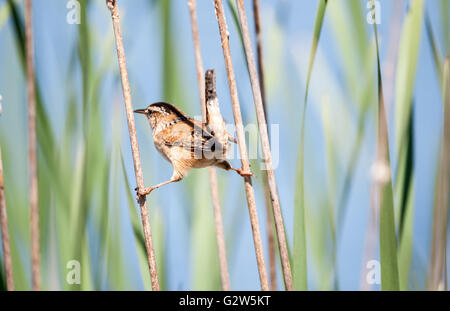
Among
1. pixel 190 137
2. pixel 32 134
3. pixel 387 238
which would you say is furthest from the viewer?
pixel 190 137

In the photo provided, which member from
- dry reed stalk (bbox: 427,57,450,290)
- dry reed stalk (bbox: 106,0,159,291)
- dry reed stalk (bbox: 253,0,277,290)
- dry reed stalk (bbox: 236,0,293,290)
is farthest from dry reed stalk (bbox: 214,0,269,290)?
dry reed stalk (bbox: 427,57,450,290)

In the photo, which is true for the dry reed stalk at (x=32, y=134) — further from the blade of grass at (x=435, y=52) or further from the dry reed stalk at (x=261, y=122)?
the blade of grass at (x=435, y=52)

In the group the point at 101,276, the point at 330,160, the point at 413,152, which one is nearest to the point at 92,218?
the point at 101,276

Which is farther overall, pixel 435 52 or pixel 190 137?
pixel 190 137

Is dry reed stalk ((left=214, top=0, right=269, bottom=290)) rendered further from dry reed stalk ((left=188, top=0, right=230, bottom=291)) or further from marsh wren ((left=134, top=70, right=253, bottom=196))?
dry reed stalk ((left=188, top=0, right=230, bottom=291))

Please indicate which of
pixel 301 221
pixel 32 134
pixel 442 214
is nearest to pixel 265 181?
pixel 301 221

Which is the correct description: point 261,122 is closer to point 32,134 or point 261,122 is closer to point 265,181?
point 265,181

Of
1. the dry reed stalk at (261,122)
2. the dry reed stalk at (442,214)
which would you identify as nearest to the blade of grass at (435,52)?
the dry reed stalk at (442,214)

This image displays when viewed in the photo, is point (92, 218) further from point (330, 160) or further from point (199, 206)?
point (330, 160)
